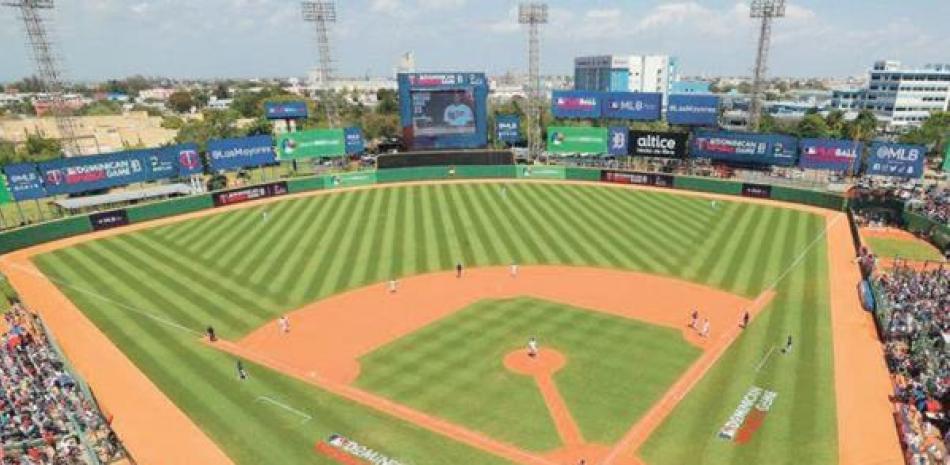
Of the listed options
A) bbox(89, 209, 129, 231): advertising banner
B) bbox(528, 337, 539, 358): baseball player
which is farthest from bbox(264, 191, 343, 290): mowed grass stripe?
bbox(89, 209, 129, 231): advertising banner

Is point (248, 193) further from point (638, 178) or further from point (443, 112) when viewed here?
point (638, 178)

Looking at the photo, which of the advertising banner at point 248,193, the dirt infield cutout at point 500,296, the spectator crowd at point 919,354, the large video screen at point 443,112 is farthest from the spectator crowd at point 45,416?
the large video screen at point 443,112

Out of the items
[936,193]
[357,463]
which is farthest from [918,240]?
[357,463]

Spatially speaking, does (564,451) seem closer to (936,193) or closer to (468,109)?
(468,109)

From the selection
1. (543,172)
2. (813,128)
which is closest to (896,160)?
(543,172)

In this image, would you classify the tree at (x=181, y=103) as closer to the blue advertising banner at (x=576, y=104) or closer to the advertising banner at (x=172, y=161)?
the advertising banner at (x=172, y=161)
